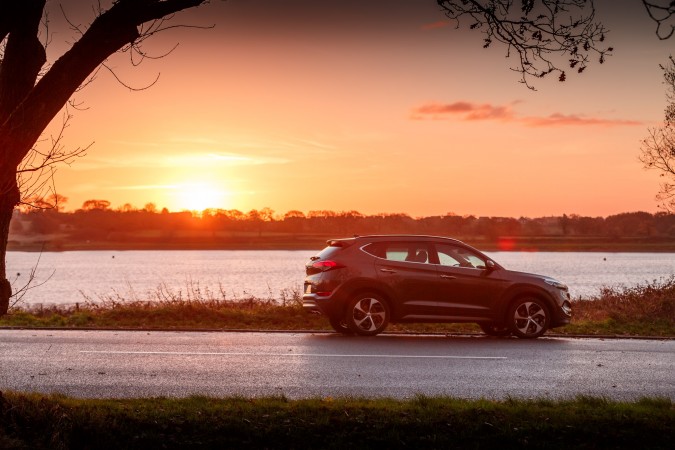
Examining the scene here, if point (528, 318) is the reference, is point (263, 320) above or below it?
below

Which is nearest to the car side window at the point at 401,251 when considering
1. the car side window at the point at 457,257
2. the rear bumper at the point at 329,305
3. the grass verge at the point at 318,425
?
the car side window at the point at 457,257

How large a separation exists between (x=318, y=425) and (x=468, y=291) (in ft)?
30.1

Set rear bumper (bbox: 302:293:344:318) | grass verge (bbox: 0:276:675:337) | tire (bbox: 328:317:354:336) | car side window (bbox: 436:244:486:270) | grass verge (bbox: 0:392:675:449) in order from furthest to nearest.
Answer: grass verge (bbox: 0:276:675:337)
tire (bbox: 328:317:354:336)
car side window (bbox: 436:244:486:270)
rear bumper (bbox: 302:293:344:318)
grass verge (bbox: 0:392:675:449)

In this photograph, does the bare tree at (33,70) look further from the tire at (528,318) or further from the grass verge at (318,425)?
the tire at (528,318)

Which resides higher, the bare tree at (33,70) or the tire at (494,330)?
the bare tree at (33,70)

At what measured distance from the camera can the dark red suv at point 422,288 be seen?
52.2ft

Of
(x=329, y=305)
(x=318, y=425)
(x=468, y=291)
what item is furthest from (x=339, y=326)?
(x=318, y=425)

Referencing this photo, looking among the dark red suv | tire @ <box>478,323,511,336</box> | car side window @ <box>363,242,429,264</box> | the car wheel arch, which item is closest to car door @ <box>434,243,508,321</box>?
the dark red suv

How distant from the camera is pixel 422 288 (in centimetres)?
1606

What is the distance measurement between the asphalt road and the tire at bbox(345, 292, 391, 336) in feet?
0.91

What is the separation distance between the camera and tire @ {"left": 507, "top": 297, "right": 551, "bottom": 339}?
16.1 metres

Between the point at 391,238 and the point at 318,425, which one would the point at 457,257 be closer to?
the point at 391,238

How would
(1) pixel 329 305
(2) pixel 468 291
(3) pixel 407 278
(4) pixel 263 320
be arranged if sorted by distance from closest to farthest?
(1) pixel 329 305
(3) pixel 407 278
(2) pixel 468 291
(4) pixel 263 320

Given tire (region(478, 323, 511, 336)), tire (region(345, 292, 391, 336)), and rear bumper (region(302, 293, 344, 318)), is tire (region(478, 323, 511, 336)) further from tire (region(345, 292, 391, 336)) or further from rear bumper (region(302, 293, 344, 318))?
rear bumper (region(302, 293, 344, 318))
